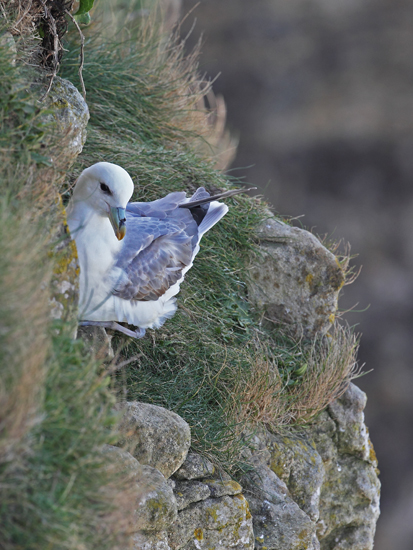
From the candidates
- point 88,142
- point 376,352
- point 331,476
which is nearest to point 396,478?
point 376,352

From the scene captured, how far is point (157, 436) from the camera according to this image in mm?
2250

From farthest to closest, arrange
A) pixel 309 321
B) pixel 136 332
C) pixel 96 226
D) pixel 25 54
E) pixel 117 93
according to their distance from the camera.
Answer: pixel 117 93
pixel 309 321
pixel 136 332
pixel 96 226
pixel 25 54

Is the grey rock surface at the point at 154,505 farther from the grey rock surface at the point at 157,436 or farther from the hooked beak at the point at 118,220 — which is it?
the hooked beak at the point at 118,220

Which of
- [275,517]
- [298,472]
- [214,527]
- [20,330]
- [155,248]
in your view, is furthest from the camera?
[298,472]

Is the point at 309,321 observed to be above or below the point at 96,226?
below

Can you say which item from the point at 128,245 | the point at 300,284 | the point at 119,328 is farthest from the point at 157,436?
the point at 300,284

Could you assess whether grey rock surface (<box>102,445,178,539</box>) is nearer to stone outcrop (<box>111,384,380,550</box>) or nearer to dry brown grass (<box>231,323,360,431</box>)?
stone outcrop (<box>111,384,380,550</box>)

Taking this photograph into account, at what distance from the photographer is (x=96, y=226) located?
248 cm

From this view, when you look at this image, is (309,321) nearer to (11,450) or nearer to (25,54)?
(25,54)

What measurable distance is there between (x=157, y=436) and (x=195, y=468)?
0.33 m

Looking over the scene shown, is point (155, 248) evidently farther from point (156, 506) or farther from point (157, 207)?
point (156, 506)

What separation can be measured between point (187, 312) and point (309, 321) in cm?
81

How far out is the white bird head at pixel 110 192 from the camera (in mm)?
2406

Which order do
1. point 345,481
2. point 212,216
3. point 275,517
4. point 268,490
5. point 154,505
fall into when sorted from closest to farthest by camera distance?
1. point 154,505
2. point 275,517
3. point 268,490
4. point 212,216
5. point 345,481
